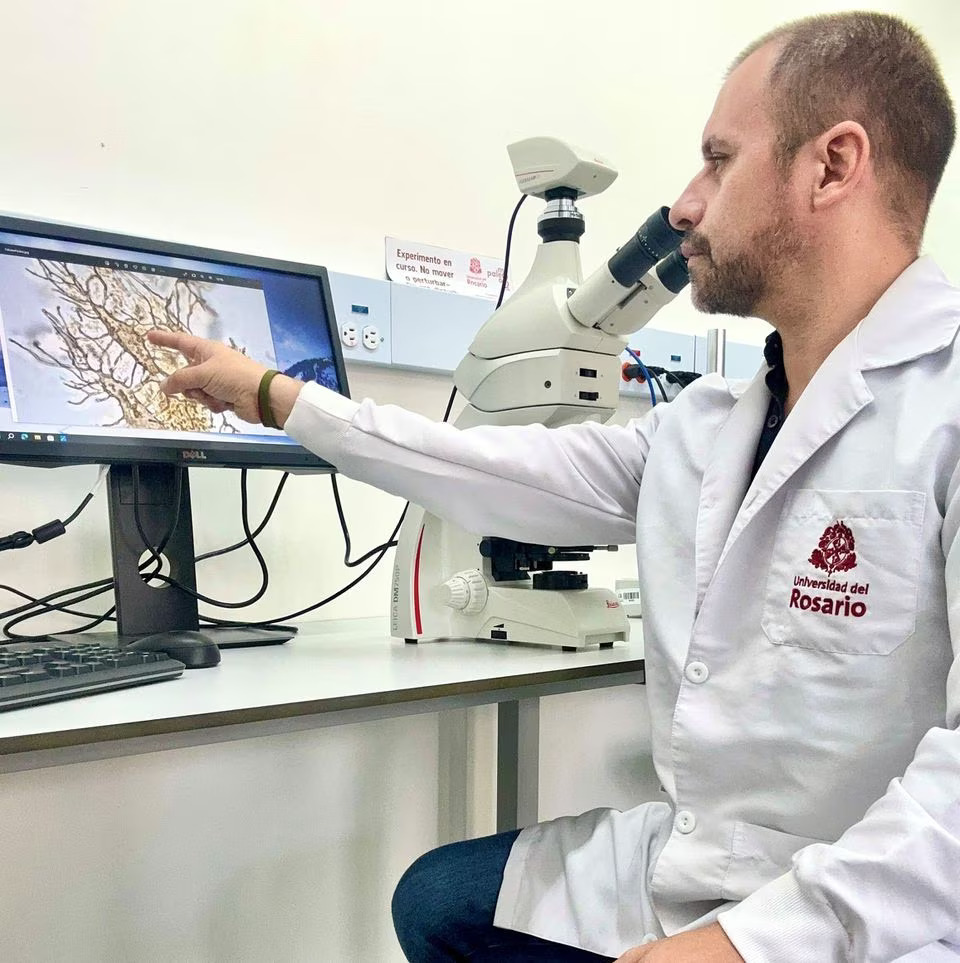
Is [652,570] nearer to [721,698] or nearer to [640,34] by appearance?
[721,698]

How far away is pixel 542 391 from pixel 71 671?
2.28ft

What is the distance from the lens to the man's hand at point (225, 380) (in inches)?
43.4

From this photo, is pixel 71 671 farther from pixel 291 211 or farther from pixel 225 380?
pixel 291 211

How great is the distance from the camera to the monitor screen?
111cm

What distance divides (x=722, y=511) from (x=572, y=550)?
1.53 feet

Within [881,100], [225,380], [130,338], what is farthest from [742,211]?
[130,338]

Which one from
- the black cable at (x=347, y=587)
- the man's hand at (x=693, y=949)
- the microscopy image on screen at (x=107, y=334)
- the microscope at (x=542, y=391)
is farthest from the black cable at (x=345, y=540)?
the man's hand at (x=693, y=949)

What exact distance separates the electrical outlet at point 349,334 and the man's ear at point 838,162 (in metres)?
0.89

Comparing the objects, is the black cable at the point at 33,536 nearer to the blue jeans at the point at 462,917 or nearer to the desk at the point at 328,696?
the desk at the point at 328,696

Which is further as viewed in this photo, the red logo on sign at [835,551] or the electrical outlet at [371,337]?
the electrical outlet at [371,337]

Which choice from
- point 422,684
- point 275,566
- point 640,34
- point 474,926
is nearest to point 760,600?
point 422,684

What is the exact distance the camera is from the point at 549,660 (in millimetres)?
1156

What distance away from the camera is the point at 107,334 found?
46.8 inches

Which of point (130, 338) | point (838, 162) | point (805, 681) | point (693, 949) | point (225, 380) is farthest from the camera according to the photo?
point (130, 338)
